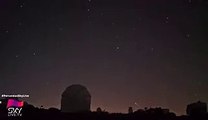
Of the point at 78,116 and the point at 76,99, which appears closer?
the point at 78,116

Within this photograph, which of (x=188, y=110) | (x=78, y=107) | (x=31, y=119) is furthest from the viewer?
(x=188, y=110)

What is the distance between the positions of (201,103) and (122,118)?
51005mm

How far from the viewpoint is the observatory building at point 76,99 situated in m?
87.4

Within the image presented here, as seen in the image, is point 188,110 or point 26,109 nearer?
point 26,109

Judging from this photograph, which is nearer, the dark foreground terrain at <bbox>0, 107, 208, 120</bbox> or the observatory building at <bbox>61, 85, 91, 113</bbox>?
the dark foreground terrain at <bbox>0, 107, 208, 120</bbox>

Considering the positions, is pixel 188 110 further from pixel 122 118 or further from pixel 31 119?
pixel 31 119

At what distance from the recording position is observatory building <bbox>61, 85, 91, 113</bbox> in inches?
3442

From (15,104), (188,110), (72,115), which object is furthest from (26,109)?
(188,110)

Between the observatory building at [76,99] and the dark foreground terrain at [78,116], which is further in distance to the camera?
the observatory building at [76,99]

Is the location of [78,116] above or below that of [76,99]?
below

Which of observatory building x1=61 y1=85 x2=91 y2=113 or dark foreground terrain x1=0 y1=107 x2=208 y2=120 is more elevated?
observatory building x1=61 y1=85 x2=91 y2=113

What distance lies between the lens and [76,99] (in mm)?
87688

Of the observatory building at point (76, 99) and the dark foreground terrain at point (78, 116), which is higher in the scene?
the observatory building at point (76, 99)

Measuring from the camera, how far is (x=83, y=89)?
8900 cm
